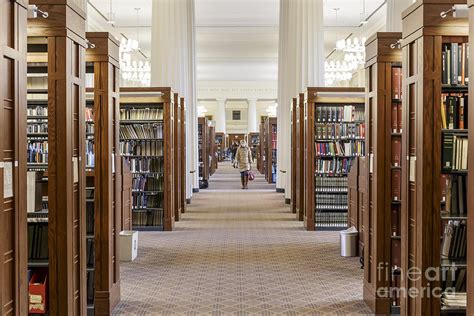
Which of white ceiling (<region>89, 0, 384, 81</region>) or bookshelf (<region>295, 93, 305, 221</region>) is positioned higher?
white ceiling (<region>89, 0, 384, 81</region>)

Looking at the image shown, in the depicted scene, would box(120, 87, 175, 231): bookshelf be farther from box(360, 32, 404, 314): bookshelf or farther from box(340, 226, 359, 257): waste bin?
box(360, 32, 404, 314): bookshelf

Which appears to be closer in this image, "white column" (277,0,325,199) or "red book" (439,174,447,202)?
"red book" (439,174,447,202)

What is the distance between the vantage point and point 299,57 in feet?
58.1

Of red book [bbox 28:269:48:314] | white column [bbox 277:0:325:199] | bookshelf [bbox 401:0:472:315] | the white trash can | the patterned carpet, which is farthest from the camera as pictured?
white column [bbox 277:0:325:199]

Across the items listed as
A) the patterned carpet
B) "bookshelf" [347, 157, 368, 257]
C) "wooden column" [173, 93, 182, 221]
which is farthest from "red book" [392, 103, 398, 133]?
"wooden column" [173, 93, 182, 221]

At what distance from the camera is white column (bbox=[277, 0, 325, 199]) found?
57.4ft

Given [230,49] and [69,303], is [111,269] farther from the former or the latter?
[230,49]

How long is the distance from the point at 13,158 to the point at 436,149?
2.92 m

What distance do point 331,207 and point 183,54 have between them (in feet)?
27.0

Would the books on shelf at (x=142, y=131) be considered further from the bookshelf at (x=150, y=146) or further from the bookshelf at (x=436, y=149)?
the bookshelf at (x=436, y=149)

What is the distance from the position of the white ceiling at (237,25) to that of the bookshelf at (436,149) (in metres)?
19.4

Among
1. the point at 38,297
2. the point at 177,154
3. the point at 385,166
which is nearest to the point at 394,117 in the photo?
the point at 385,166

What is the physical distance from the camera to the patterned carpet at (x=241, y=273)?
6.89m

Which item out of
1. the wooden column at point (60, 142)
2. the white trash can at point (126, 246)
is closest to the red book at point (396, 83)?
the wooden column at point (60, 142)
